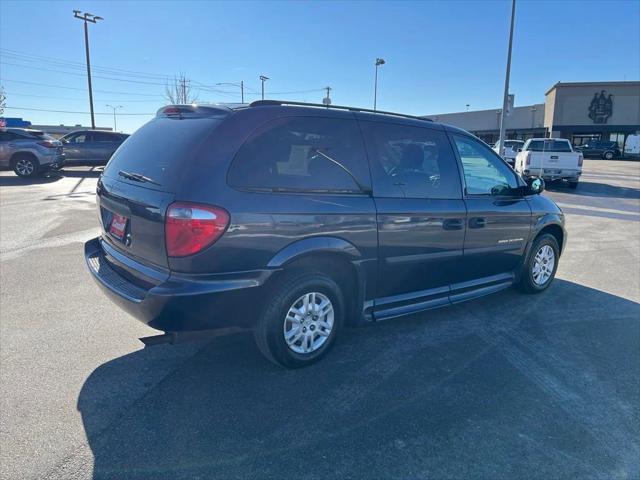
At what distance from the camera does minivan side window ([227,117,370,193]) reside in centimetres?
307

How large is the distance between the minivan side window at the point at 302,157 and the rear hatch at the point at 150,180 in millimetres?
315

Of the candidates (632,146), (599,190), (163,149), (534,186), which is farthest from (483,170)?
(632,146)

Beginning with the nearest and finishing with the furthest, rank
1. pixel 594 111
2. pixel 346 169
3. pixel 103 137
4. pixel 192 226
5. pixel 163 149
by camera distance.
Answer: pixel 192 226
pixel 163 149
pixel 346 169
pixel 103 137
pixel 594 111

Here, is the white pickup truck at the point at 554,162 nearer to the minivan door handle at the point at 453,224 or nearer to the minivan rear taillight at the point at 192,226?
the minivan door handle at the point at 453,224

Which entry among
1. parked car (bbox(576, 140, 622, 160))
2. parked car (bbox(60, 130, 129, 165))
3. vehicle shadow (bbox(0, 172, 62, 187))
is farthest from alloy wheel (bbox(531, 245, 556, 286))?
parked car (bbox(576, 140, 622, 160))

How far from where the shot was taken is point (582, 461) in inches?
102

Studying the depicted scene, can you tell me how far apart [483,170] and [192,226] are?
3088 millimetres

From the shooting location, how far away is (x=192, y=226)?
2.83 m

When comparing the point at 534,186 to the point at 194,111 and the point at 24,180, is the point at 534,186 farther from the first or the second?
the point at 24,180

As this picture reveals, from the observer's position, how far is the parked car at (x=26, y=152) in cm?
1612

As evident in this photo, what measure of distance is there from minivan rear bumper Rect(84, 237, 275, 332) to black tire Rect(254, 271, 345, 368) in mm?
116

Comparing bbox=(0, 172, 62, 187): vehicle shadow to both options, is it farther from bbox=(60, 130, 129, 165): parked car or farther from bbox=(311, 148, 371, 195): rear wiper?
bbox=(311, 148, 371, 195): rear wiper

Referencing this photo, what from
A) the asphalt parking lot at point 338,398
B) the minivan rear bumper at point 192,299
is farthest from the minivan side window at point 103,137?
the minivan rear bumper at point 192,299

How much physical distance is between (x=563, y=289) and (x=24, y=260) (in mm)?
6953
